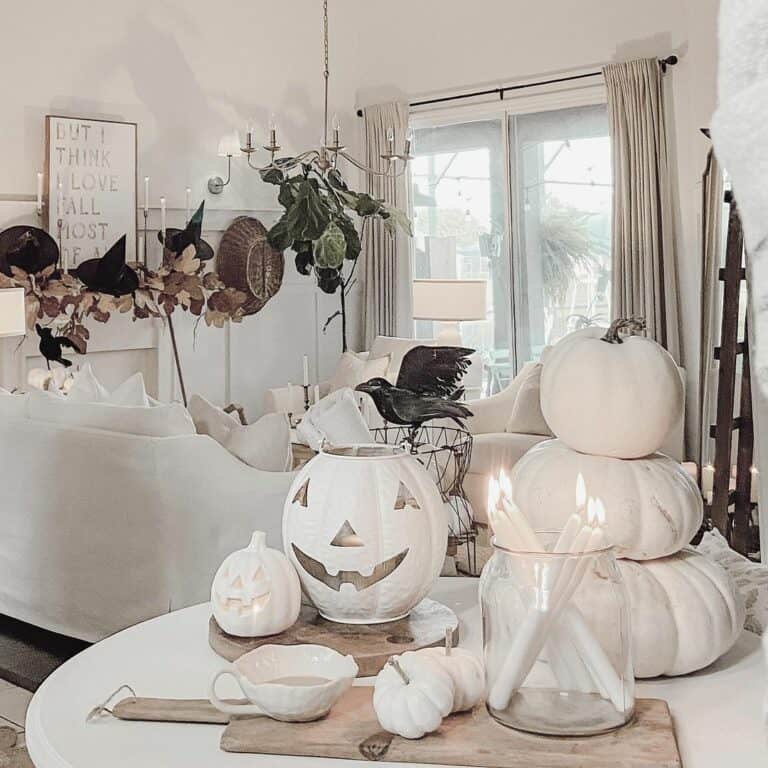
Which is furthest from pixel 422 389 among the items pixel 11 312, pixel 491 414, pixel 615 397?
pixel 491 414

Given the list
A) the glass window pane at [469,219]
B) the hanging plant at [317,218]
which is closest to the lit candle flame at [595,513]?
the hanging plant at [317,218]

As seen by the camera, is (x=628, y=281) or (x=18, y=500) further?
(x=628, y=281)

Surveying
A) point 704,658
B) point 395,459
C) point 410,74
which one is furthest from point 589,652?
point 410,74

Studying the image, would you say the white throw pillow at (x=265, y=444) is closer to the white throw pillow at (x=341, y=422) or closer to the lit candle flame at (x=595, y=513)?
the white throw pillow at (x=341, y=422)

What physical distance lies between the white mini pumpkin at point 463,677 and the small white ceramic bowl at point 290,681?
0.34 feet

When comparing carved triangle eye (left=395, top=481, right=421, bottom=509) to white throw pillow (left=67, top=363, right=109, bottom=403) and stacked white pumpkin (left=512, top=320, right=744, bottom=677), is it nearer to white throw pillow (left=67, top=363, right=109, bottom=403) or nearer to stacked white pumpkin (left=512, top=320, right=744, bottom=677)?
stacked white pumpkin (left=512, top=320, right=744, bottom=677)

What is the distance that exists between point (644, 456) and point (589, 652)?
0.29m

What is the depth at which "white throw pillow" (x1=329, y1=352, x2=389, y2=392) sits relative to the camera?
575cm

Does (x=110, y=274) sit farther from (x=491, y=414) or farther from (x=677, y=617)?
(x=677, y=617)

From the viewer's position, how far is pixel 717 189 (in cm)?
499

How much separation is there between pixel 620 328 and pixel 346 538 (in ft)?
1.44

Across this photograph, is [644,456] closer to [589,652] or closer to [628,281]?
[589,652]

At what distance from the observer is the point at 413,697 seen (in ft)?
3.11

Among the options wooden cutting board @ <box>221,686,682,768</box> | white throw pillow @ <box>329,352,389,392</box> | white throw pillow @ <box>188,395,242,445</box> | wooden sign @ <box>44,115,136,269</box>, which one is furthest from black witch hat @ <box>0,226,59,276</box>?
wooden cutting board @ <box>221,686,682,768</box>
